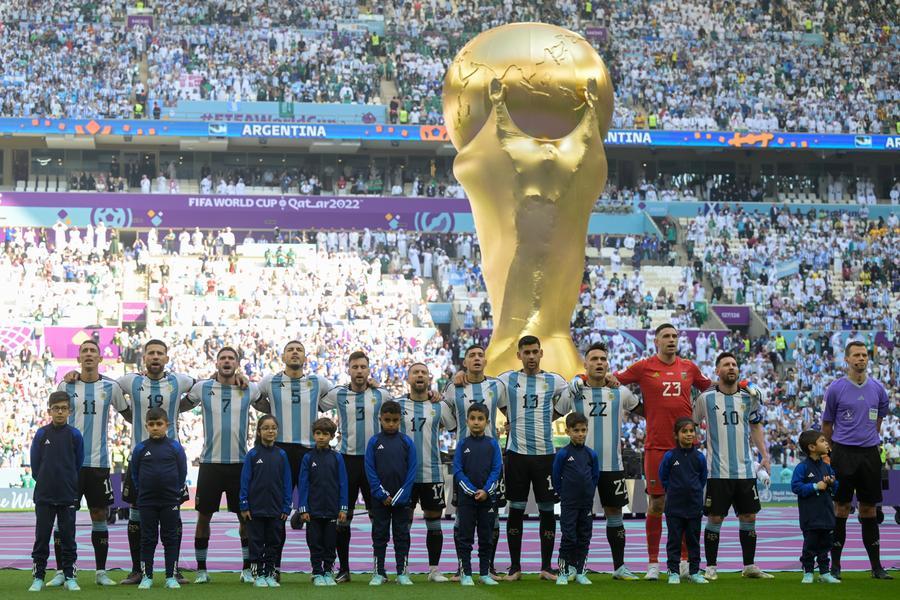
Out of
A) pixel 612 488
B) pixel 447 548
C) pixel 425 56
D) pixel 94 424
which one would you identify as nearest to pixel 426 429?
pixel 612 488

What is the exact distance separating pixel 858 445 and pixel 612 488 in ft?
6.15

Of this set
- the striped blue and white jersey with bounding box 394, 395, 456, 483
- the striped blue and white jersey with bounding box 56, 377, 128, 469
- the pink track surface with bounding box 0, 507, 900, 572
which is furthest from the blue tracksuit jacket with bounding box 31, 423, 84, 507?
the striped blue and white jersey with bounding box 394, 395, 456, 483

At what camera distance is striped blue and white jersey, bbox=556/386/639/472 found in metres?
10.7

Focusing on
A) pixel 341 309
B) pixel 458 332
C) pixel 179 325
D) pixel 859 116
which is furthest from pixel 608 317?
pixel 859 116

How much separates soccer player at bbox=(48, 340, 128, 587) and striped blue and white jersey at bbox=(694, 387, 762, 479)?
14.9 feet

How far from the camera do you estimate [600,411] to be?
35.4 feet

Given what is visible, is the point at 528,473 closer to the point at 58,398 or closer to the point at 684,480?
the point at 684,480

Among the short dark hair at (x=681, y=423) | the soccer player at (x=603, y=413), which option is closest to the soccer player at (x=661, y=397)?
the soccer player at (x=603, y=413)

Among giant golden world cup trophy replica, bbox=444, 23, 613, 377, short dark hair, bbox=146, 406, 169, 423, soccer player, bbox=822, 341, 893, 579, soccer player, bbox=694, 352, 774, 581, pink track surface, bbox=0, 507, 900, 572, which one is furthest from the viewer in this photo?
giant golden world cup trophy replica, bbox=444, 23, 613, 377

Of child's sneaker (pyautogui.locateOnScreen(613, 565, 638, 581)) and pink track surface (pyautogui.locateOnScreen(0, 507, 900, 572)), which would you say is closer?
child's sneaker (pyautogui.locateOnScreen(613, 565, 638, 581))

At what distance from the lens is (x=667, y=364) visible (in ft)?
35.6

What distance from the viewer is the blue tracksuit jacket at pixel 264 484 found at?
32.9 ft

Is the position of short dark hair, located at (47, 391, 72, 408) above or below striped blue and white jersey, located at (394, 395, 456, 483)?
above

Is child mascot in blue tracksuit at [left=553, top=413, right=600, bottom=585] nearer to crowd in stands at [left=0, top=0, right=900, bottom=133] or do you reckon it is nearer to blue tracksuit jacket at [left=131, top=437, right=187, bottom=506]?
blue tracksuit jacket at [left=131, top=437, right=187, bottom=506]
